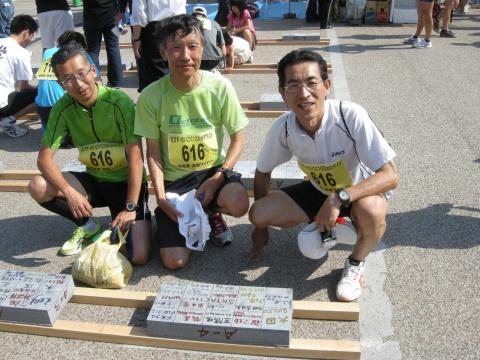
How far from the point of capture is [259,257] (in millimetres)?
3145

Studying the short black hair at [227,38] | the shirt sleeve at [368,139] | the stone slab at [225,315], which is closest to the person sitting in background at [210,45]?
the short black hair at [227,38]

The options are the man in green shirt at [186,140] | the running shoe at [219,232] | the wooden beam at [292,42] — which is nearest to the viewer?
the man in green shirt at [186,140]

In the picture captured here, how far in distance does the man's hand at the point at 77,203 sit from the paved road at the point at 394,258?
0.38 m

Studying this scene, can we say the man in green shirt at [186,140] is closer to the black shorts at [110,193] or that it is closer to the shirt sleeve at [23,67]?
the black shorts at [110,193]

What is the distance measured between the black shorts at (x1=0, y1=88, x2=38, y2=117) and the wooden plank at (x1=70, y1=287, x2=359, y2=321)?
11.8 feet

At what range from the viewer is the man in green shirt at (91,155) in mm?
3102

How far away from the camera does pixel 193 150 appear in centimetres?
314

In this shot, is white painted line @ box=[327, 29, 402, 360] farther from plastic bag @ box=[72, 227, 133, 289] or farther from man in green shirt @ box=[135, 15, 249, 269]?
plastic bag @ box=[72, 227, 133, 289]

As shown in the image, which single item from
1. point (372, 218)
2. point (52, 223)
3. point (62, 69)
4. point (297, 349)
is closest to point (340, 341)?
point (297, 349)

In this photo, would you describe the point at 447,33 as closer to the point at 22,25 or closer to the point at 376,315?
the point at 22,25

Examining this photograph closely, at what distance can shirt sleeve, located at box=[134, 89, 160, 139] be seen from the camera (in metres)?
3.06

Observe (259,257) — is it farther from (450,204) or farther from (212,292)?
(450,204)

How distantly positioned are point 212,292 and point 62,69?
1644 millimetres

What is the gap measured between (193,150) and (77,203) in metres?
0.84
